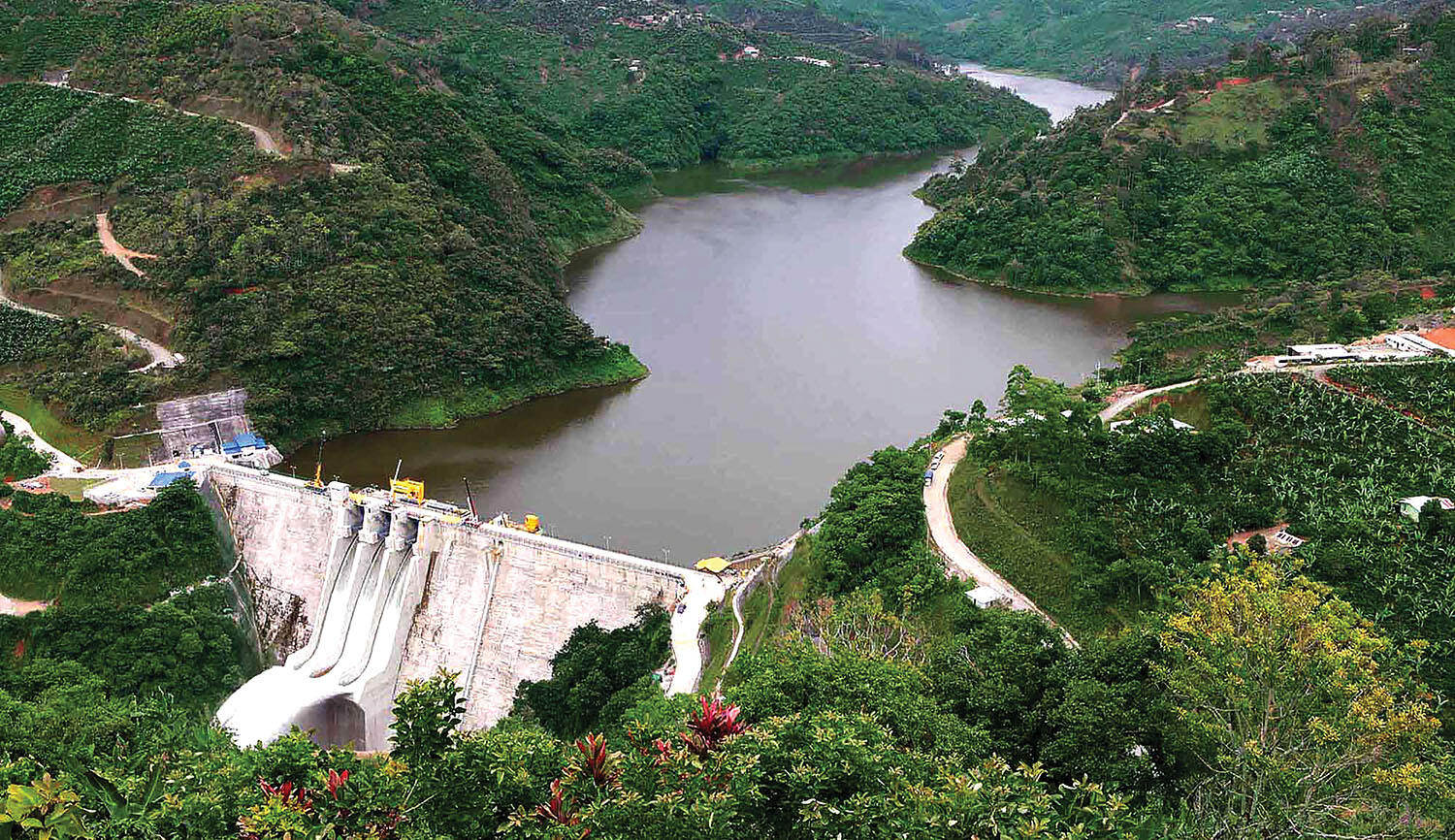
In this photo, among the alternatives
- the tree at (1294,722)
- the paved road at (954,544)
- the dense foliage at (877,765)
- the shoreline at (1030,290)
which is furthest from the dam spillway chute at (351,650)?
the shoreline at (1030,290)

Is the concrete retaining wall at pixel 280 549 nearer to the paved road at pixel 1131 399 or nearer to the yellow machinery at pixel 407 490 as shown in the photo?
the yellow machinery at pixel 407 490

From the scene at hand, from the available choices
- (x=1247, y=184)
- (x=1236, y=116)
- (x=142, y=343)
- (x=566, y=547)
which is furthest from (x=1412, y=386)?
(x=142, y=343)

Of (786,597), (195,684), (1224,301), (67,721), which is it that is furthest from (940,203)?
(67,721)

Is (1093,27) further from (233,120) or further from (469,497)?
(469,497)

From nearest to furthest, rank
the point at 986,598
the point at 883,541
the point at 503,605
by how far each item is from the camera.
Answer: the point at 986,598
the point at 883,541
the point at 503,605

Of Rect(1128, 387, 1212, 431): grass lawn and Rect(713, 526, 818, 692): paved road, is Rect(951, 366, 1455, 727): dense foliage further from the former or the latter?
Rect(713, 526, 818, 692): paved road
